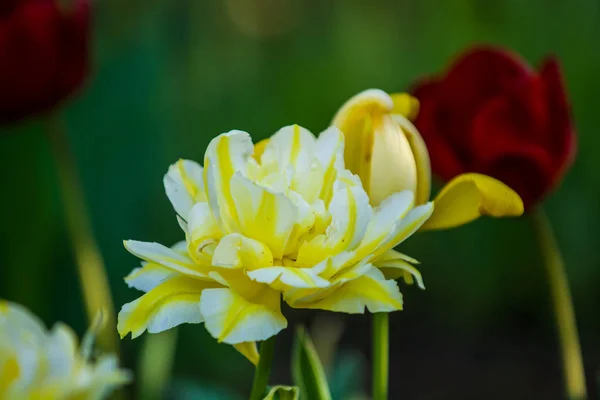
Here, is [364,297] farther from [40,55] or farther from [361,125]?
[40,55]

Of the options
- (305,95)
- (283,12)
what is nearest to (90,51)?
(305,95)

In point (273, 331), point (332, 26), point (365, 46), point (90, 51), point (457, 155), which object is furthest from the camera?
point (332, 26)

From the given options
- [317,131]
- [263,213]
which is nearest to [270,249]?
[263,213]

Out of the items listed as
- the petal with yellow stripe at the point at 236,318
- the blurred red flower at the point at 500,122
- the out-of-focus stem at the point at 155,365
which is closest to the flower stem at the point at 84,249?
the out-of-focus stem at the point at 155,365

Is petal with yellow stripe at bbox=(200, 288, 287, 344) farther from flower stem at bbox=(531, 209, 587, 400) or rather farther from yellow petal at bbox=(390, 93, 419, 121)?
flower stem at bbox=(531, 209, 587, 400)

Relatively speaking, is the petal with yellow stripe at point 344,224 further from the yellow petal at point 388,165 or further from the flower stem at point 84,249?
the flower stem at point 84,249

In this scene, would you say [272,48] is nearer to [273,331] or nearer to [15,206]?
[15,206]
